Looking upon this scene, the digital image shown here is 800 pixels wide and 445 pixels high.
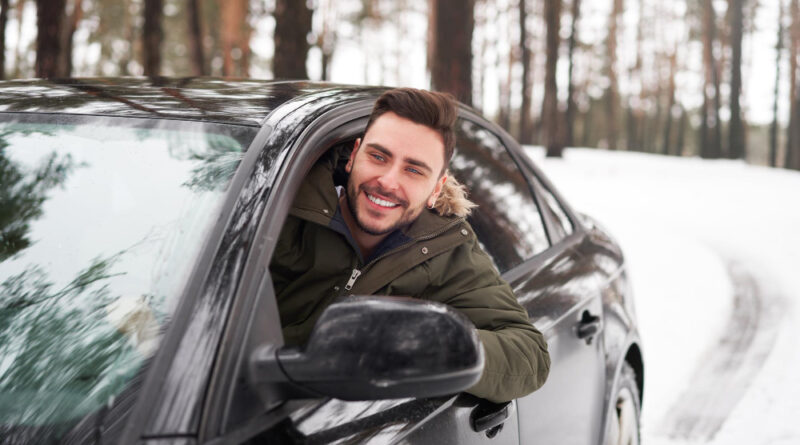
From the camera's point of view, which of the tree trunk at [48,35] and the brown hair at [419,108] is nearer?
the brown hair at [419,108]

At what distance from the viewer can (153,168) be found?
192cm

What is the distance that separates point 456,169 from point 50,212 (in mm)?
1418

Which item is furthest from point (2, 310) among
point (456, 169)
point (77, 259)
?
point (456, 169)

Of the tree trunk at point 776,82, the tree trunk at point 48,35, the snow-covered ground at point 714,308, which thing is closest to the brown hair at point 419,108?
the snow-covered ground at point 714,308

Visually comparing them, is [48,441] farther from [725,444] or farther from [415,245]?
[725,444]

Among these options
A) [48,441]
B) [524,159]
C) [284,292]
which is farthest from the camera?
[524,159]

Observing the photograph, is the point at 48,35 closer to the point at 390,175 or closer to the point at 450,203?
the point at 450,203

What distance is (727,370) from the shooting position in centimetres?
577

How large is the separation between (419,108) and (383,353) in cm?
85

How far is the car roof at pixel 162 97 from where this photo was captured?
2068mm

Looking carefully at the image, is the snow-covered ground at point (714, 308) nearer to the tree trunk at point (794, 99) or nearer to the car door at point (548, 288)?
the car door at point (548, 288)

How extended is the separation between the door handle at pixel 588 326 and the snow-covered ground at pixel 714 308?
186 cm

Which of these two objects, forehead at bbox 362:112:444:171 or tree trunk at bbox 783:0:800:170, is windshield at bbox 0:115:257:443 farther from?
tree trunk at bbox 783:0:800:170

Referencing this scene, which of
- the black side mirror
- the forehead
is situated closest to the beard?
the forehead
